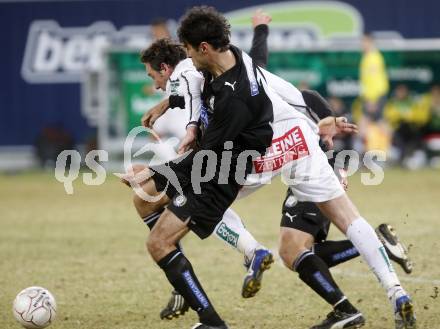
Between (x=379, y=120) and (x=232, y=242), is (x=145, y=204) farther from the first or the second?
(x=379, y=120)

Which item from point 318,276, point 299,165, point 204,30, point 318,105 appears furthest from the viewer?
point 318,105

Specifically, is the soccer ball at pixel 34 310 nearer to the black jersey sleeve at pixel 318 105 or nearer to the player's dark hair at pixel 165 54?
the player's dark hair at pixel 165 54

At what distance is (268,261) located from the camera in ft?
22.1

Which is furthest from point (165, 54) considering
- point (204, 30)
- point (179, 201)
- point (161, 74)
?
point (179, 201)

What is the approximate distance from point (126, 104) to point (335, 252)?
1249 centimetres

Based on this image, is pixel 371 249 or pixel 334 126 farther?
pixel 334 126

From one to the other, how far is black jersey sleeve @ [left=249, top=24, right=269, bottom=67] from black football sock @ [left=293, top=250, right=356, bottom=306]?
5.04 ft

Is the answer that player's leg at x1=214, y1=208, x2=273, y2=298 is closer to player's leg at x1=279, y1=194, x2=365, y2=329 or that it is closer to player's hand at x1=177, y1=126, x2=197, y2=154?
player's leg at x1=279, y1=194, x2=365, y2=329

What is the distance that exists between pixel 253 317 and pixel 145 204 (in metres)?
1.15

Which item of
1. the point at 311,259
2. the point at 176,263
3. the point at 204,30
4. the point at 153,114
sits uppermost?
the point at 204,30

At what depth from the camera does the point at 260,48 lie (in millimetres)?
7352

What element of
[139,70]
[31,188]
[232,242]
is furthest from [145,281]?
[139,70]

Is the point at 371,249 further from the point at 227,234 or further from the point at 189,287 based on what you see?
the point at 227,234

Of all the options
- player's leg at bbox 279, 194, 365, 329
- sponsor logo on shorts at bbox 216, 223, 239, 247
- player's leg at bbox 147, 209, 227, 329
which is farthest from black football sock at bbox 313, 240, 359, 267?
player's leg at bbox 147, 209, 227, 329
